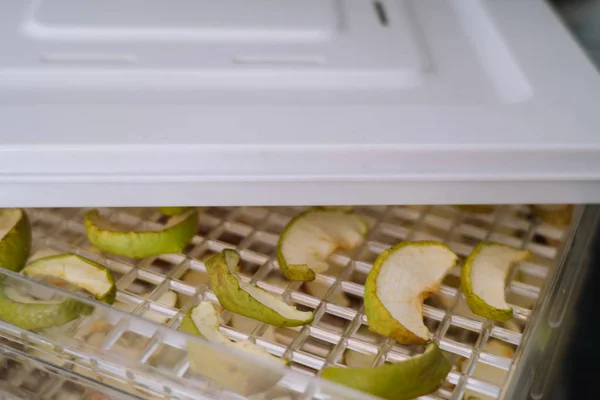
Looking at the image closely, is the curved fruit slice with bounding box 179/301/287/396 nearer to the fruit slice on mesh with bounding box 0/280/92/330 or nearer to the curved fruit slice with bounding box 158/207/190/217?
the fruit slice on mesh with bounding box 0/280/92/330

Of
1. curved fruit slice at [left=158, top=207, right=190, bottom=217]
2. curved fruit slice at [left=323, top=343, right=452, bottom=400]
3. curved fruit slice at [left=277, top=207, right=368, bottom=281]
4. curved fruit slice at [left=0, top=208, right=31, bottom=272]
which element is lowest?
curved fruit slice at [left=277, top=207, right=368, bottom=281]

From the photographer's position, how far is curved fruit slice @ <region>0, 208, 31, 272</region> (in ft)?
1.63

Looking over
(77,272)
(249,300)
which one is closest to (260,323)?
(249,300)

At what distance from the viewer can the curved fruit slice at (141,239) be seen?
511mm

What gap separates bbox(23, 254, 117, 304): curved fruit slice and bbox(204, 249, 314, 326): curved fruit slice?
0.08 meters

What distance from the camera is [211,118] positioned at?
1.47 ft

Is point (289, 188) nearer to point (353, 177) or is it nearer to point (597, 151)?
point (353, 177)

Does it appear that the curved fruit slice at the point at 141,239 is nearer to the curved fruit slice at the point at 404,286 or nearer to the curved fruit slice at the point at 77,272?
the curved fruit slice at the point at 77,272

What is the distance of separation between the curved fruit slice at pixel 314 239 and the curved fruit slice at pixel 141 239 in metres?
0.08

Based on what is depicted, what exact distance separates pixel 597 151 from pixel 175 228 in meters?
0.32

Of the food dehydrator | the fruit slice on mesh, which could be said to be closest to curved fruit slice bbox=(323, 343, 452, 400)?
the food dehydrator

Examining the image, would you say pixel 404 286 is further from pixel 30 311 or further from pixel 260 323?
pixel 30 311

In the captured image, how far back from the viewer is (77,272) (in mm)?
488

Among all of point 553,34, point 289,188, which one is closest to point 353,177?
point 289,188
